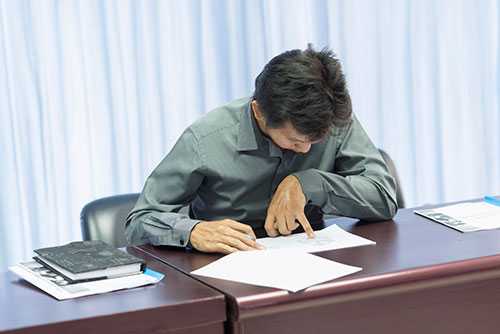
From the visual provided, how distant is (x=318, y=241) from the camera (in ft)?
6.27

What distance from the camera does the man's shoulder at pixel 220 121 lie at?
6.92 feet

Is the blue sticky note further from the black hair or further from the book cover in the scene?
the black hair

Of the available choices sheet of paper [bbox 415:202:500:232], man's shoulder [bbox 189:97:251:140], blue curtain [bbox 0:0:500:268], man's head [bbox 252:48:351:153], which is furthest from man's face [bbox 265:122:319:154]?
blue curtain [bbox 0:0:500:268]

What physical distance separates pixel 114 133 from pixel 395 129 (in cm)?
122

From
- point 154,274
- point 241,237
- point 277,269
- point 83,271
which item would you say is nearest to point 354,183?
point 241,237

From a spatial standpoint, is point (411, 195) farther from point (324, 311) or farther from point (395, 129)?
point (324, 311)

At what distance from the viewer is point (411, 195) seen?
3.67 m

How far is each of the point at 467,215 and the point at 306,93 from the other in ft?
1.87

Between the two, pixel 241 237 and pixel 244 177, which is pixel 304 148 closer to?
pixel 244 177

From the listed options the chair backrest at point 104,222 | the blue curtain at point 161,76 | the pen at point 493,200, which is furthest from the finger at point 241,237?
the blue curtain at point 161,76

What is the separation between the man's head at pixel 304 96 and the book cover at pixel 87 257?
0.47m

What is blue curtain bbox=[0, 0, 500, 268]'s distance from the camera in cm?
295

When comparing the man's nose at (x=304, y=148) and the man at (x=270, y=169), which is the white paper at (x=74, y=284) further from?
the man's nose at (x=304, y=148)

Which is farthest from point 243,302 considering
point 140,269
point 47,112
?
point 47,112
